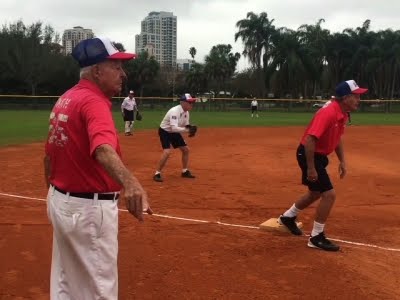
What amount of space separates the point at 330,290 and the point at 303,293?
270 millimetres

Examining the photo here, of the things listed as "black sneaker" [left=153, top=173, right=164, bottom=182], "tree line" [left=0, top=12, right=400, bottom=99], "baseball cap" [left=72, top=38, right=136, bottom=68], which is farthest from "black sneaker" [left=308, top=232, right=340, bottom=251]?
"tree line" [left=0, top=12, right=400, bottom=99]

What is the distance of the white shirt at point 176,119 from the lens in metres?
10.6

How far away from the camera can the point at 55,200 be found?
3.07 metres

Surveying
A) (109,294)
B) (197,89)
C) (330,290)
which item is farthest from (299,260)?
(197,89)

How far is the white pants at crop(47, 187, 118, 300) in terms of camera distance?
294cm

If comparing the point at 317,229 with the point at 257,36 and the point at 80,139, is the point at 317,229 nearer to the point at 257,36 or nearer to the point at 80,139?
the point at 80,139

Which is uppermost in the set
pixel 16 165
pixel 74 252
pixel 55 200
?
pixel 55 200

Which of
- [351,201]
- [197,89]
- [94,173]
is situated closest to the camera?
[94,173]

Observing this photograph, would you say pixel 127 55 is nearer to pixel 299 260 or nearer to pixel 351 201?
pixel 299 260

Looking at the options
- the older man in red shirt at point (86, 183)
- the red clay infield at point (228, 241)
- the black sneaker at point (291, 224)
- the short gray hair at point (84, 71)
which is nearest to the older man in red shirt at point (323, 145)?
the red clay infield at point (228, 241)

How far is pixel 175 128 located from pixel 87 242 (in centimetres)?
773

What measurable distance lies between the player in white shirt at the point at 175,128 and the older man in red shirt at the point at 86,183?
747 cm

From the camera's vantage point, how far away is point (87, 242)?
9.62 feet

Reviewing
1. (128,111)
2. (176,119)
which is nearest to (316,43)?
(128,111)
